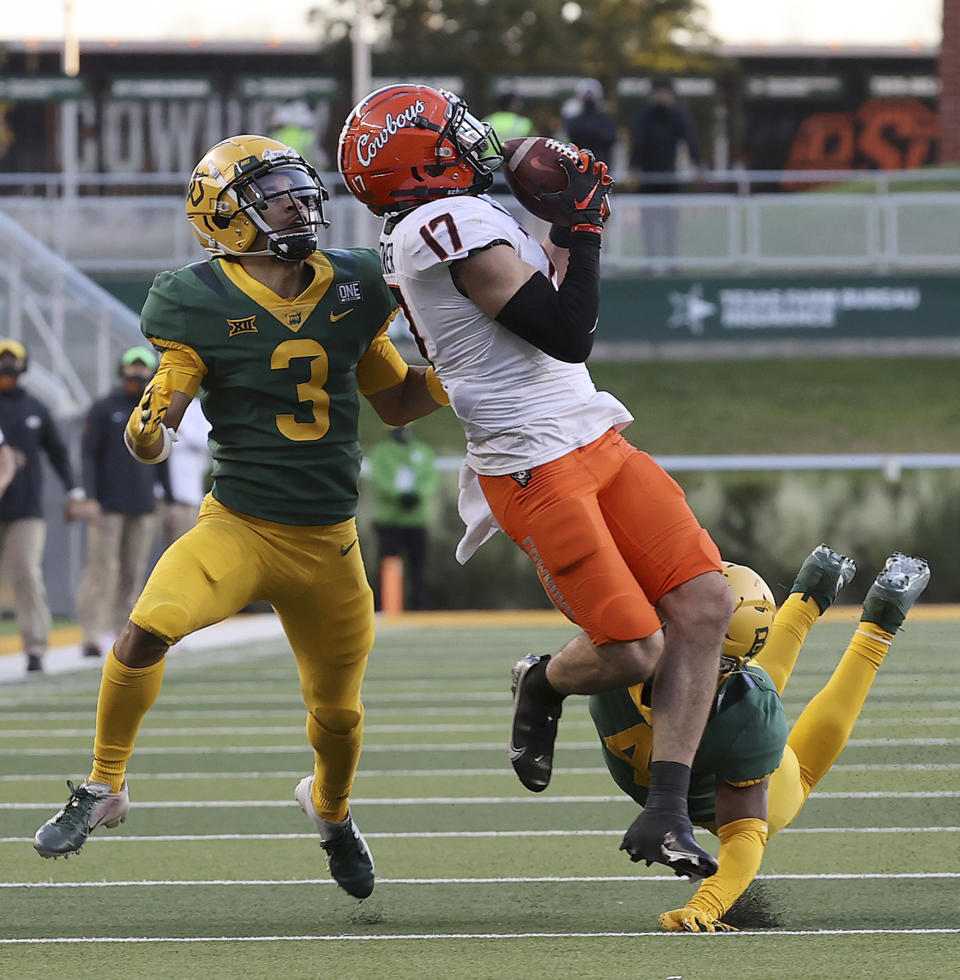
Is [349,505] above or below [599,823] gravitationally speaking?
above

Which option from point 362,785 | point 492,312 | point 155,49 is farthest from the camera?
point 155,49

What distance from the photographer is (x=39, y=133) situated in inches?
1141

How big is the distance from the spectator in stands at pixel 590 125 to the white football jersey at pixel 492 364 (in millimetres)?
13259

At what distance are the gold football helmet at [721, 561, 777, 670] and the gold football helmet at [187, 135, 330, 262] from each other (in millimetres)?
1331

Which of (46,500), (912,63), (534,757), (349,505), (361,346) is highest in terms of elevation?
(912,63)

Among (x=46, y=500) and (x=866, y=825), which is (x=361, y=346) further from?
(x=46, y=500)

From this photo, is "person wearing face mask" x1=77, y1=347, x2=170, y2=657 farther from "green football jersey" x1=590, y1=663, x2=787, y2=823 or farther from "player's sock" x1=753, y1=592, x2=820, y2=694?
"green football jersey" x1=590, y1=663, x2=787, y2=823

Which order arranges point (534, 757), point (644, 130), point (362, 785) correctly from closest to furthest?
point (534, 757) < point (362, 785) < point (644, 130)

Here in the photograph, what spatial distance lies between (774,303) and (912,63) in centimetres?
1006

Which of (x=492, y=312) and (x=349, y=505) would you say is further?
(x=349, y=505)

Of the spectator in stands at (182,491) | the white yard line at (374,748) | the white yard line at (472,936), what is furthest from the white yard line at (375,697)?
the white yard line at (472,936)

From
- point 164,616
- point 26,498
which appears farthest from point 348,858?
point 26,498

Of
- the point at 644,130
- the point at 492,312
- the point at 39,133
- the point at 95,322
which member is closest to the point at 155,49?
the point at 39,133

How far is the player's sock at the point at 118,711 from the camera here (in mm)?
4402
